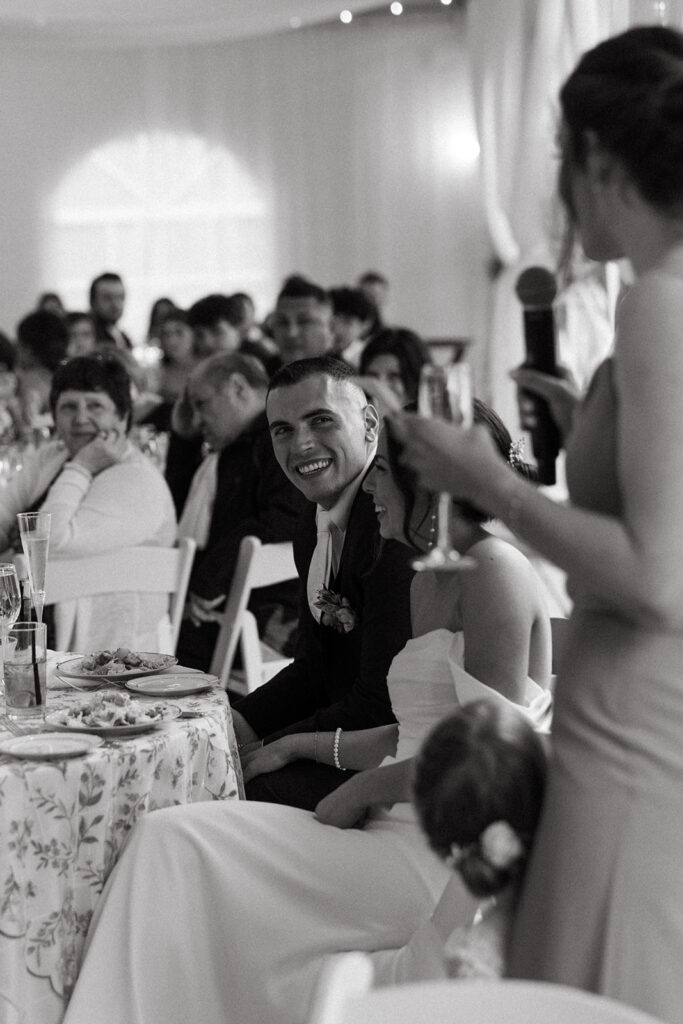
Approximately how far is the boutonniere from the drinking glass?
0.55m

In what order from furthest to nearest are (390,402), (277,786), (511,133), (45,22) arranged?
(45,22) < (511,133) < (390,402) < (277,786)

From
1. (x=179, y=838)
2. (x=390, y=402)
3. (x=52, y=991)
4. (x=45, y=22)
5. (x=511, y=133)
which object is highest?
(x=45, y=22)

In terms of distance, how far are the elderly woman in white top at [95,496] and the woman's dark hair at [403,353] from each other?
1.21 meters

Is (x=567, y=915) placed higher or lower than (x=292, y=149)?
lower

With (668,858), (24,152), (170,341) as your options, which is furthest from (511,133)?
(668,858)

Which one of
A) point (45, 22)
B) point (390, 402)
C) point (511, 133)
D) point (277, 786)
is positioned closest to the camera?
point (277, 786)

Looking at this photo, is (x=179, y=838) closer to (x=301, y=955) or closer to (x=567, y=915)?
(x=301, y=955)

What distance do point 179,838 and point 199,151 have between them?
36.9ft

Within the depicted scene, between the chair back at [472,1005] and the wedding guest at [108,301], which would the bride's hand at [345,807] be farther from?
the wedding guest at [108,301]

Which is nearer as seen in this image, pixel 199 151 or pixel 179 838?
pixel 179 838

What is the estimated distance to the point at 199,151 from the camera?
490 inches

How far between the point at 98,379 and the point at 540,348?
2.77m

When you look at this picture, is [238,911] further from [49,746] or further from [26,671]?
[26,671]

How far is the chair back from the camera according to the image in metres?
1.07
